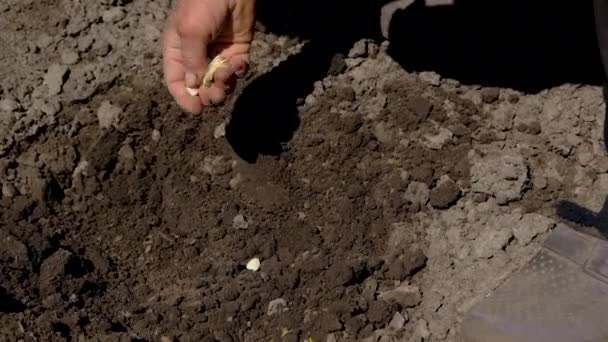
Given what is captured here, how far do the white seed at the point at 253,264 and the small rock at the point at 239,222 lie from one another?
0.28 ft

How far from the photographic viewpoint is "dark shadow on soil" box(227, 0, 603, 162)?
2170mm

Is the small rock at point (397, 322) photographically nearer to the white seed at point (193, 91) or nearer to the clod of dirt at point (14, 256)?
the white seed at point (193, 91)

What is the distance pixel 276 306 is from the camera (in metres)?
1.96

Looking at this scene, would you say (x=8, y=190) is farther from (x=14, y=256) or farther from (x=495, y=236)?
(x=495, y=236)

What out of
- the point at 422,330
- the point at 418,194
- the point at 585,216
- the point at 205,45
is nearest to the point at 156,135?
the point at 205,45

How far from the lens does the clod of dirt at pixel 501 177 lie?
2.04 m

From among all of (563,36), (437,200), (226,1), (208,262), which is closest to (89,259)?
(208,262)

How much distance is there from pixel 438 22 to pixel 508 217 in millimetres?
568

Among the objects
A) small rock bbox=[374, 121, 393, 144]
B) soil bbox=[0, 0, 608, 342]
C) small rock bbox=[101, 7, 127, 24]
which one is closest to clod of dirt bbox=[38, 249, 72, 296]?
soil bbox=[0, 0, 608, 342]

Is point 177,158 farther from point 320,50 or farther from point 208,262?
point 320,50

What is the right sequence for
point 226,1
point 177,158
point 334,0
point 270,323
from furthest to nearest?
point 334,0, point 177,158, point 270,323, point 226,1

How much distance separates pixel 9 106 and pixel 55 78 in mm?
137

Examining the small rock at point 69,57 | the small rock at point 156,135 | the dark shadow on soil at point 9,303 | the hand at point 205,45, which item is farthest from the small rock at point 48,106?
the dark shadow on soil at point 9,303

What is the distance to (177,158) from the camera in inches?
82.3
